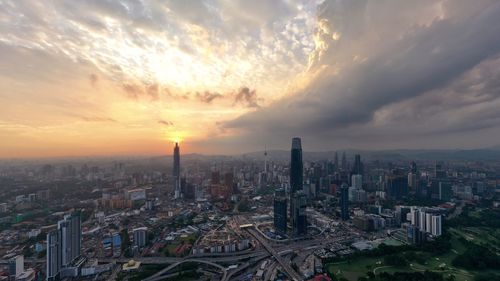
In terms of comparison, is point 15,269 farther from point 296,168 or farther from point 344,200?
point 344,200

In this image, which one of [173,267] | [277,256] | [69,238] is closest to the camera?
[69,238]

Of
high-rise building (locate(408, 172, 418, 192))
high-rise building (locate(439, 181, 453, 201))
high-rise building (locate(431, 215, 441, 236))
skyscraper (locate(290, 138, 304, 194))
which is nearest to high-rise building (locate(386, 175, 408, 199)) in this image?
high-rise building (locate(408, 172, 418, 192))

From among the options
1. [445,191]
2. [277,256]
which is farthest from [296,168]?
[445,191]

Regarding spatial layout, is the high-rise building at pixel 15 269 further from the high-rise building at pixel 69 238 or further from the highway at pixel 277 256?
the highway at pixel 277 256

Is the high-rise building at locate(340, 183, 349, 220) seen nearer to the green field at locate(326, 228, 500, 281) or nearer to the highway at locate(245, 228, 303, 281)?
the green field at locate(326, 228, 500, 281)

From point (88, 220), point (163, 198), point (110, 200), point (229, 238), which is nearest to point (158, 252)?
point (229, 238)

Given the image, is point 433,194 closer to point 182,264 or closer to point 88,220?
point 182,264
